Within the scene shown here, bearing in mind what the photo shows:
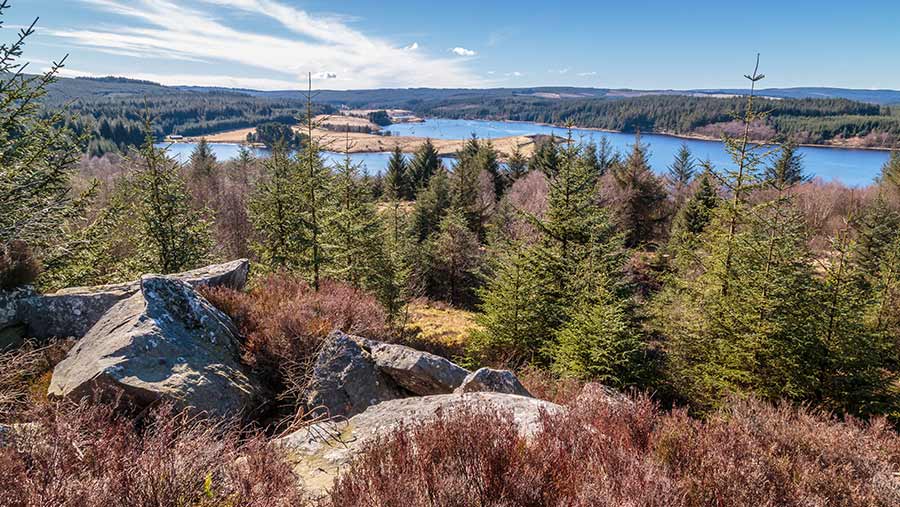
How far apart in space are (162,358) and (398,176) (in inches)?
1711

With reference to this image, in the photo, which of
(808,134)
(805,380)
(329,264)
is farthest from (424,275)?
(808,134)

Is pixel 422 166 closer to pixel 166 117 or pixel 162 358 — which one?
pixel 162 358

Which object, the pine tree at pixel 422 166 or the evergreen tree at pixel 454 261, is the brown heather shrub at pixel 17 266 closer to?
the evergreen tree at pixel 454 261

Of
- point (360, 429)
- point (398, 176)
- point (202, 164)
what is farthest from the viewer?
point (398, 176)

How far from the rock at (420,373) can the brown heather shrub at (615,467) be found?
269cm

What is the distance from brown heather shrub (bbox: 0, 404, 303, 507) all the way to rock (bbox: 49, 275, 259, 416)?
1.47m

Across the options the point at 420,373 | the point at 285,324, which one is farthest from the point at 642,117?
the point at 285,324

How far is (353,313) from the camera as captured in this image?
9820 millimetres

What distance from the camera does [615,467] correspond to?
3.40m

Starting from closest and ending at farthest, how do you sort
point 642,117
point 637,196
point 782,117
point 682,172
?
point 637,196, point 682,172, point 782,117, point 642,117

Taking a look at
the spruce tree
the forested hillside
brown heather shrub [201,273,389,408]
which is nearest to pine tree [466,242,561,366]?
brown heather shrub [201,273,389,408]

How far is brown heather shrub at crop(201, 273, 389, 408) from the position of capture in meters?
7.10

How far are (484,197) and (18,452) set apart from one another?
37245 mm

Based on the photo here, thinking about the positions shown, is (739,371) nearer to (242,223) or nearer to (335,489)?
(335,489)
